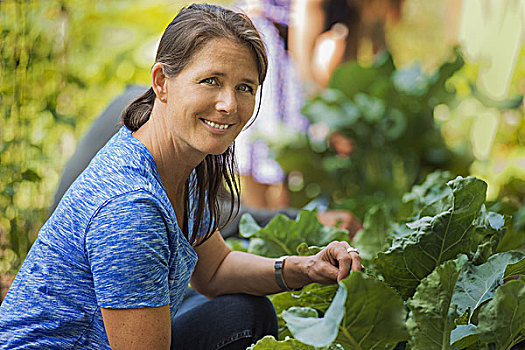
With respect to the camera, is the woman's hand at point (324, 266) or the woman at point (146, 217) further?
the woman's hand at point (324, 266)

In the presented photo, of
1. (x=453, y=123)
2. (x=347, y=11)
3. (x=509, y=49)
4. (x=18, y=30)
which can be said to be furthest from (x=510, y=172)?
(x=18, y=30)

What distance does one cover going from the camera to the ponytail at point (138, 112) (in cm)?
125

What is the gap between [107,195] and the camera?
1.06 m

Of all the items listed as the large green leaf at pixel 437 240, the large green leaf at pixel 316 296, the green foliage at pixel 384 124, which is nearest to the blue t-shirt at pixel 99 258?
the large green leaf at pixel 316 296

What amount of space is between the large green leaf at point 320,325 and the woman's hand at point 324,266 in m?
0.25

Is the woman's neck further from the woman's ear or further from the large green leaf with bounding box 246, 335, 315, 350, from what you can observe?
the large green leaf with bounding box 246, 335, 315, 350

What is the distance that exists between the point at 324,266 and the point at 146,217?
14.4 inches

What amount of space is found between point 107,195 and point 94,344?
0.29m

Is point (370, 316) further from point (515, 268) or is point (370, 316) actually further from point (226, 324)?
point (226, 324)

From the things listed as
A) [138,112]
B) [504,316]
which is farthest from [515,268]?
[138,112]

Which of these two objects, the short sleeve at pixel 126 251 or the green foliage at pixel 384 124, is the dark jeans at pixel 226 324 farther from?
the green foliage at pixel 384 124

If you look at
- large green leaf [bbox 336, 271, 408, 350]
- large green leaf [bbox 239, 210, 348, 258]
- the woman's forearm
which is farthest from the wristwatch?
large green leaf [bbox 336, 271, 408, 350]

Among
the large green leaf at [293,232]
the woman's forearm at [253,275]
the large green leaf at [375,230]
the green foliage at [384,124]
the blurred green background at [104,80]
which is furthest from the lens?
the green foliage at [384,124]

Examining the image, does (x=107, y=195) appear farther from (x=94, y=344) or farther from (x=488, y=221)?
(x=488, y=221)
